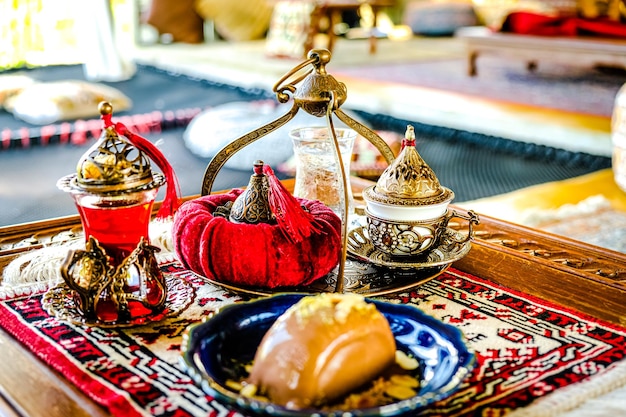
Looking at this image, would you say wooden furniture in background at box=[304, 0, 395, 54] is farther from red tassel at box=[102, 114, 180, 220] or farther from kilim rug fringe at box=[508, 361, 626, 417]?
kilim rug fringe at box=[508, 361, 626, 417]

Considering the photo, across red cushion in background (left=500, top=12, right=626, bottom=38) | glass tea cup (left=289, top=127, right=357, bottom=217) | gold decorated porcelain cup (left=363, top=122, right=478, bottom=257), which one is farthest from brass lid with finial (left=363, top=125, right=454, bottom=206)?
red cushion in background (left=500, top=12, right=626, bottom=38)

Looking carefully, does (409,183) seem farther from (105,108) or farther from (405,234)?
(105,108)

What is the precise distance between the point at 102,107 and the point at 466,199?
1.39 meters

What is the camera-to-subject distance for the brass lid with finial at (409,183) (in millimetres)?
741

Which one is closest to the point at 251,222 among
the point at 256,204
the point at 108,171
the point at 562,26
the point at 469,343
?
the point at 256,204

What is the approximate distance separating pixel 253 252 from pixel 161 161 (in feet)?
0.40

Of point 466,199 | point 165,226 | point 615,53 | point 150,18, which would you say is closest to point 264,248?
point 165,226

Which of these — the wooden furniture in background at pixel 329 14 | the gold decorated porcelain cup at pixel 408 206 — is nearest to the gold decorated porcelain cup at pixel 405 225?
the gold decorated porcelain cup at pixel 408 206

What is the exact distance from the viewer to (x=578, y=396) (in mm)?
559

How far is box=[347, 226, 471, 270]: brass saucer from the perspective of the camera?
75 cm

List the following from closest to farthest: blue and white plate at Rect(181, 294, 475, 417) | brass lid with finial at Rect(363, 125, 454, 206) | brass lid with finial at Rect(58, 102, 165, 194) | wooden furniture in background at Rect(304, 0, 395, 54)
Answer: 1. blue and white plate at Rect(181, 294, 475, 417)
2. brass lid with finial at Rect(58, 102, 165, 194)
3. brass lid with finial at Rect(363, 125, 454, 206)
4. wooden furniture in background at Rect(304, 0, 395, 54)

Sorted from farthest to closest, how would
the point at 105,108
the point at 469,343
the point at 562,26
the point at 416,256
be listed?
the point at 562,26
the point at 416,256
the point at 105,108
the point at 469,343

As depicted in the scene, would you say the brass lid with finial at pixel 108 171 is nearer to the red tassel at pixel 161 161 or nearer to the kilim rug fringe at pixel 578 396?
the red tassel at pixel 161 161

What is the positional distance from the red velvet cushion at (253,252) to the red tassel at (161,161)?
2 centimetres
